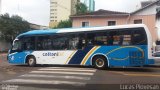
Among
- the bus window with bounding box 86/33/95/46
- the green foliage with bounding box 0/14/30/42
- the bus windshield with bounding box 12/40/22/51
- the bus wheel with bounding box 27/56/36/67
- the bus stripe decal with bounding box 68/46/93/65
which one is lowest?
the bus wheel with bounding box 27/56/36/67

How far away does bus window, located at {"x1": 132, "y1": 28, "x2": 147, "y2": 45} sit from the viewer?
645 inches

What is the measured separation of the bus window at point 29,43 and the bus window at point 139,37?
7.47m

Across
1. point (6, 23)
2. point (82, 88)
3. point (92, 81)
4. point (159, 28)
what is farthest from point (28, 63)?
point (6, 23)

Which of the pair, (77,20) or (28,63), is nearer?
(28,63)

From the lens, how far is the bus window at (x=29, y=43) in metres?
20.6

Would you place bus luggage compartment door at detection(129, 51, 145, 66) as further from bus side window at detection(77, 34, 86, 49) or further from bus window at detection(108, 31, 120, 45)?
bus side window at detection(77, 34, 86, 49)

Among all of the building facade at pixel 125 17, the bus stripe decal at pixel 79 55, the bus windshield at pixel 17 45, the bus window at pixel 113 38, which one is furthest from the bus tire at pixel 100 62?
the building facade at pixel 125 17

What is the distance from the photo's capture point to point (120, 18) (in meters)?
39.8

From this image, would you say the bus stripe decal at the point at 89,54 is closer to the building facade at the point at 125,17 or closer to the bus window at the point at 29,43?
the bus window at the point at 29,43

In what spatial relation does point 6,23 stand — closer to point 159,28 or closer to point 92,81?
point 159,28

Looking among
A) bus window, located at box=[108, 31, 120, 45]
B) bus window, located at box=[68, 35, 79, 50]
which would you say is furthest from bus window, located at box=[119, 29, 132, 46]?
bus window, located at box=[68, 35, 79, 50]

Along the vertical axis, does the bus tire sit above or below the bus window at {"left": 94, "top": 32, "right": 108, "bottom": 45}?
below

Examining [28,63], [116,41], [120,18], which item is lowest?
[28,63]

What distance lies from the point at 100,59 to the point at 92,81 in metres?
6.12
